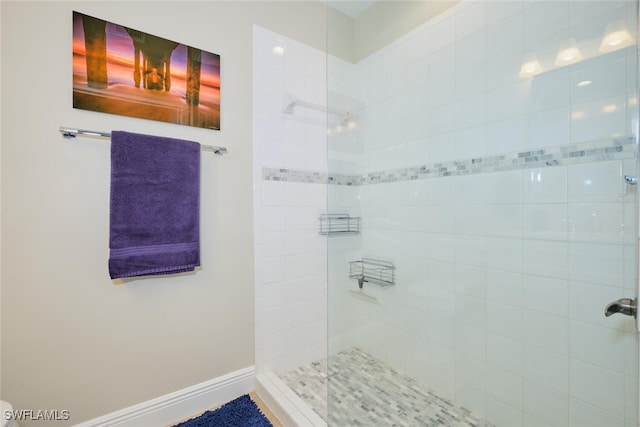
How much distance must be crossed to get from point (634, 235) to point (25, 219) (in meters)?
2.25

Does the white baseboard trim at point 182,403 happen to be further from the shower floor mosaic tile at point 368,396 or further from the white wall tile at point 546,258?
the white wall tile at point 546,258

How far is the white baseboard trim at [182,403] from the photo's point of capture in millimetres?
1286

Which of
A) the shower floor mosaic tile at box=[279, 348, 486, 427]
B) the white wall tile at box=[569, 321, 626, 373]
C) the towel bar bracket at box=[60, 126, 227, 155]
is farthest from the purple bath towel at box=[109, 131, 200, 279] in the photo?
the white wall tile at box=[569, 321, 626, 373]

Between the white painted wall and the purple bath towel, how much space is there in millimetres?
90

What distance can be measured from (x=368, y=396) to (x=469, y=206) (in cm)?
113

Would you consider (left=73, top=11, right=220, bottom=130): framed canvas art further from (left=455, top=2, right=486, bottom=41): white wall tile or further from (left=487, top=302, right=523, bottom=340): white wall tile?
(left=487, top=302, right=523, bottom=340): white wall tile

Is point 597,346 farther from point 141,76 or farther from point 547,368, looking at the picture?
point 141,76

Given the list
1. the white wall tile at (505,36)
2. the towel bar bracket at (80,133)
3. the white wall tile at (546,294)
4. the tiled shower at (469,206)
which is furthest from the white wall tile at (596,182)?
the towel bar bracket at (80,133)

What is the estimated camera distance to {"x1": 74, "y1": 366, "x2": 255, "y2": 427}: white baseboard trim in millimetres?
1286

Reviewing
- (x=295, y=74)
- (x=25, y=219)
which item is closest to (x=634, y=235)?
(x=295, y=74)

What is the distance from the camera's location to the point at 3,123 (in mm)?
1083

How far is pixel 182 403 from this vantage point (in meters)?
1.43

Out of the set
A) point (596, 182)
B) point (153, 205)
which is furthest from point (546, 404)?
point (153, 205)

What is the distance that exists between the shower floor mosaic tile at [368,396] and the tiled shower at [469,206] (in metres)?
0.06
